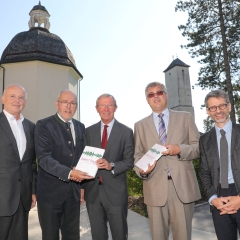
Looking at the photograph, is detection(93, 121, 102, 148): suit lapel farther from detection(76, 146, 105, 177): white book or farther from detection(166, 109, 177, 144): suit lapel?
detection(166, 109, 177, 144): suit lapel

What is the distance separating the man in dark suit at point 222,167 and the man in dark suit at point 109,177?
108 cm

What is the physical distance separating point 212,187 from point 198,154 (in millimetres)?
529

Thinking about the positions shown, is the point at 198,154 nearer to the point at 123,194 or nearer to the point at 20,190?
the point at 123,194

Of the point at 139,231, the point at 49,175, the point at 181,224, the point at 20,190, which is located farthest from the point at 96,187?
the point at 139,231

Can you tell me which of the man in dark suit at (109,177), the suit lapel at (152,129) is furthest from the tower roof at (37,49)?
the suit lapel at (152,129)

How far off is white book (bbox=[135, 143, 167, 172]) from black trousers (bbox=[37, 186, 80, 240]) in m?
1.08

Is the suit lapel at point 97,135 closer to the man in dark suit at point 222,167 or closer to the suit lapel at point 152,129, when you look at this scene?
the suit lapel at point 152,129

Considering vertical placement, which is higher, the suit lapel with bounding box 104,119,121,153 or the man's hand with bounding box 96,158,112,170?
the suit lapel with bounding box 104,119,121,153

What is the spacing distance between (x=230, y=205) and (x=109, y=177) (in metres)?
1.58

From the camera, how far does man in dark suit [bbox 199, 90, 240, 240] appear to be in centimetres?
293

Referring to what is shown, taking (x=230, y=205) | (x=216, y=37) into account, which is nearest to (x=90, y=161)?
(x=230, y=205)

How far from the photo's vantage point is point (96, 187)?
11.6 ft

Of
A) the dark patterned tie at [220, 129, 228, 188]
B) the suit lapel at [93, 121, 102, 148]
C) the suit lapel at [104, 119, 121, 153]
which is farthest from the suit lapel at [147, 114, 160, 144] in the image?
the dark patterned tie at [220, 129, 228, 188]

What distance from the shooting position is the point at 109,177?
141 inches
